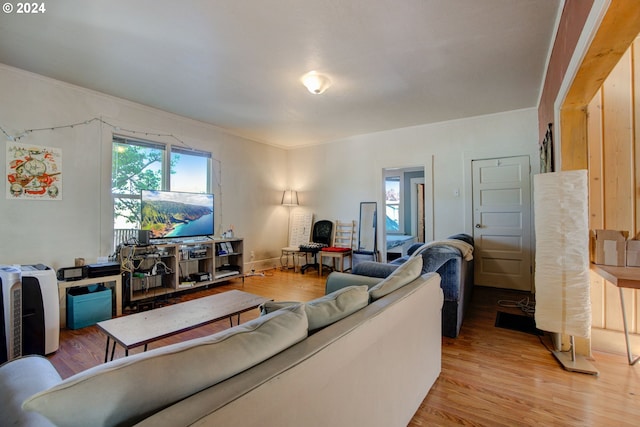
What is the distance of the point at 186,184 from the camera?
4531 millimetres

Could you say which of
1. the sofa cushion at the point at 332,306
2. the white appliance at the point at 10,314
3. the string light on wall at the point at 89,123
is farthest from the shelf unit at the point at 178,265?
the sofa cushion at the point at 332,306

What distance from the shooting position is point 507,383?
6.30ft

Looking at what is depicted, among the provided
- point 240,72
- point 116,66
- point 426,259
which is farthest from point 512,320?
point 116,66

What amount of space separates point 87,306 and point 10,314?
0.84 metres

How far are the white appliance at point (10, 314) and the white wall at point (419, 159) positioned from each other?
4528 mm

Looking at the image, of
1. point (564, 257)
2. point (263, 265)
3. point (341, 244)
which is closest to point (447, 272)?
point (564, 257)

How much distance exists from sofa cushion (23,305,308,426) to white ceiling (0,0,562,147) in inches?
86.9

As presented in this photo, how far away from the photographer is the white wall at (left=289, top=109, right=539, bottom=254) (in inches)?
167

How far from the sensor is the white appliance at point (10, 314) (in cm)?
212

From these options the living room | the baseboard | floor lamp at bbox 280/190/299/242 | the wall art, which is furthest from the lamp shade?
the wall art

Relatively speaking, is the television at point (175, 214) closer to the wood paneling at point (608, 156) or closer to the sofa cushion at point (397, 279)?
the sofa cushion at point (397, 279)

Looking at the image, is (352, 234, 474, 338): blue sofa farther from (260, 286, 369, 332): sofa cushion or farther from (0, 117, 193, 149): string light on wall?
(0, 117, 193, 149): string light on wall

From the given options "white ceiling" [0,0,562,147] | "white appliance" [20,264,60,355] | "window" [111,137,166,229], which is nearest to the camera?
"white ceiling" [0,0,562,147]

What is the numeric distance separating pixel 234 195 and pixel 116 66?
2.64m
